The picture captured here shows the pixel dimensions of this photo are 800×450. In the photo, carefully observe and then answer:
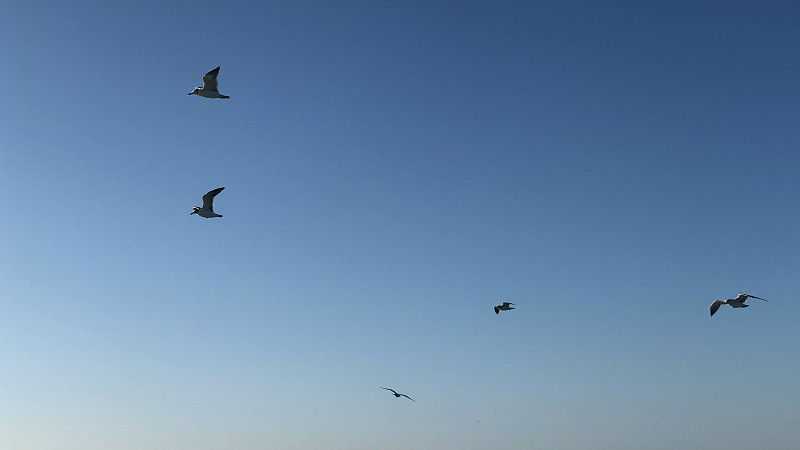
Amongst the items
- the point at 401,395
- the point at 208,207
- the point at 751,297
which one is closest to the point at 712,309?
the point at 751,297

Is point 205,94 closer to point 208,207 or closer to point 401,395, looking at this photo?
point 208,207

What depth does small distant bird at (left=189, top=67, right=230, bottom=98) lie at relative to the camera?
286 ft

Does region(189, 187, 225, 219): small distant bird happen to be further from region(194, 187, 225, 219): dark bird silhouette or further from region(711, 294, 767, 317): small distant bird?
region(711, 294, 767, 317): small distant bird

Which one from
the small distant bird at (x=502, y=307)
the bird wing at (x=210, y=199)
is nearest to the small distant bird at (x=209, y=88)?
the bird wing at (x=210, y=199)

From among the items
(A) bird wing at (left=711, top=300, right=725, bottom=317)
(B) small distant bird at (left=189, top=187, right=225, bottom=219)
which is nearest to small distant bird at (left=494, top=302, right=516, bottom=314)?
(A) bird wing at (left=711, top=300, right=725, bottom=317)

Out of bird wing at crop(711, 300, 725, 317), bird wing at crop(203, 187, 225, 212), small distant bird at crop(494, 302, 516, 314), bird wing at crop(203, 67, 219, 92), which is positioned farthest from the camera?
small distant bird at crop(494, 302, 516, 314)

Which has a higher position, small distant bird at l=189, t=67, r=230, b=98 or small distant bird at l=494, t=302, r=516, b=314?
small distant bird at l=189, t=67, r=230, b=98

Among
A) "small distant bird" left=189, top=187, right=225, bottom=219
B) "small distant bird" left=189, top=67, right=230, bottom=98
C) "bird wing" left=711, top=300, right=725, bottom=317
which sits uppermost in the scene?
"small distant bird" left=189, top=67, right=230, bottom=98

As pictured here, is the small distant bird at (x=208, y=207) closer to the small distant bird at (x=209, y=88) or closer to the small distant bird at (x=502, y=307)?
the small distant bird at (x=209, y=88)

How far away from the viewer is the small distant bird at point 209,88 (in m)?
87.2

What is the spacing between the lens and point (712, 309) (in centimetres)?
10281

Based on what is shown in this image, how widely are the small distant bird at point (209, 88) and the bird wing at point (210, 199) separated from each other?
1327cm

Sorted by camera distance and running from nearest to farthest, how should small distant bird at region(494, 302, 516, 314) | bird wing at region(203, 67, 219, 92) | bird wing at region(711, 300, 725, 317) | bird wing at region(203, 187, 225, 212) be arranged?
bird wing at region(203, 67, 219, 92) < bird wing at region(203, 187, 225, 212) < bird wing at region(711, 300, 725, 317) < small distant bird at region(494, 302, 516, 314)

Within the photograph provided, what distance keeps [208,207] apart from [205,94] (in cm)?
1570
